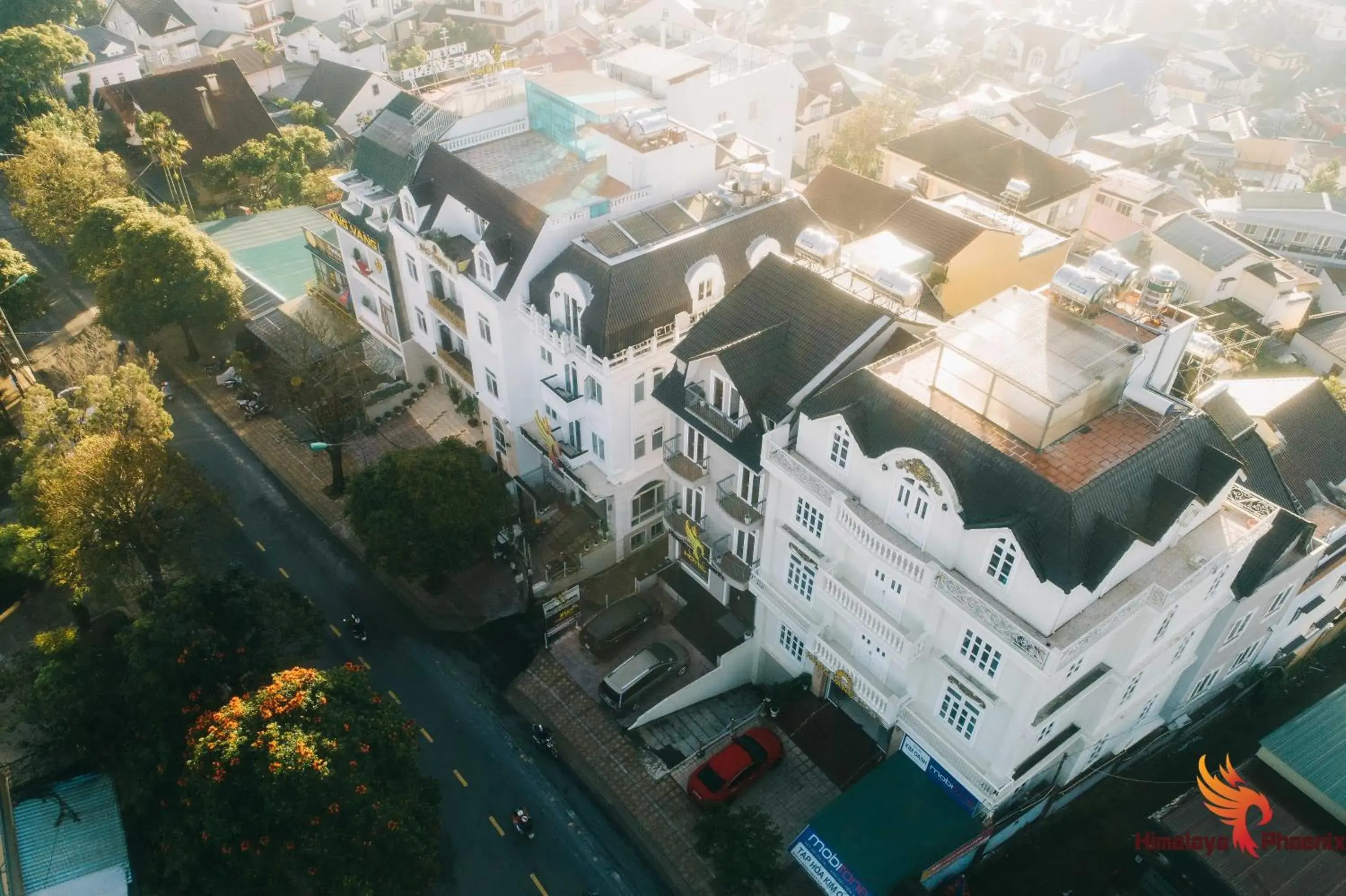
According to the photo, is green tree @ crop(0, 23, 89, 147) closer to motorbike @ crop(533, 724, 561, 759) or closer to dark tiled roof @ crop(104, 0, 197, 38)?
dark tiled roof @ crop(104, 0, 197, 38)

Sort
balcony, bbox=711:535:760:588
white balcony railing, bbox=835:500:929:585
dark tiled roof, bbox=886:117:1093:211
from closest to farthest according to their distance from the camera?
white balcony railing, bbox=835:500:929:585, balcony, bbox=711:535:760:588, dark tiled roof, bbox=886:117:1093:211

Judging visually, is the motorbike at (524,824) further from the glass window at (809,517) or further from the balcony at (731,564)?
the glass window at (809,517)

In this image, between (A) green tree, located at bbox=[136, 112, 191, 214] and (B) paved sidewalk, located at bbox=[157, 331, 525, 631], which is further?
(A) green tree, located at bbox=[136, 112, 191, 214]

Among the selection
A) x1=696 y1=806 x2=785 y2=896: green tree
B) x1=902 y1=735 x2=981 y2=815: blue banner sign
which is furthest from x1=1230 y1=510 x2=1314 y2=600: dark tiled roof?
x1=696 y1=806 x2=785 y2=896: green tree

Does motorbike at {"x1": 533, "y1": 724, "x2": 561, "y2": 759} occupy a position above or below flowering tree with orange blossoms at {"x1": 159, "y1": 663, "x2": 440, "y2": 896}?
below

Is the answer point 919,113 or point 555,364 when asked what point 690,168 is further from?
A: point 919,113

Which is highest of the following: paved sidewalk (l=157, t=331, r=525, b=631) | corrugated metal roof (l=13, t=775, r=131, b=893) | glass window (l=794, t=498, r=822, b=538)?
glass window (l=794, t=498, r=822, b=538)

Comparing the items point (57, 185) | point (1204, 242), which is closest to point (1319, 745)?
point (1204, 242)

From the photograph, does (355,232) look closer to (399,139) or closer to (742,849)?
(399,139)
